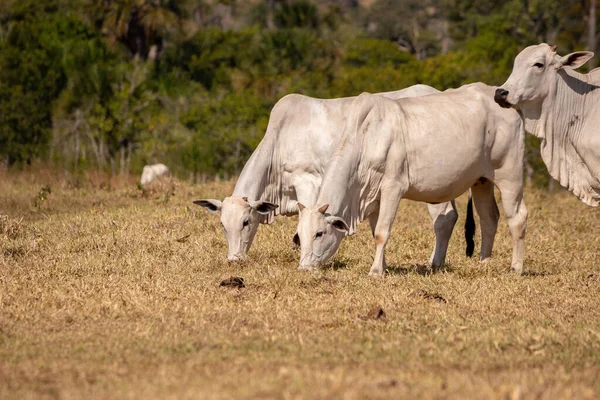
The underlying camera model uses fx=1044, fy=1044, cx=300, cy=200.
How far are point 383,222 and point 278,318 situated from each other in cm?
223

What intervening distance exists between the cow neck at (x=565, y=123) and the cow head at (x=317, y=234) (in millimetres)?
1988

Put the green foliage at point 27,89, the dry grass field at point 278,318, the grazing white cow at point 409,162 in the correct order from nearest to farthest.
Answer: the dry grass field at point 278,318 < the grazing white cow at point 409,162 < the green foliage at point 27,89

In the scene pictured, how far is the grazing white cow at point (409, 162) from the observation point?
830 cm

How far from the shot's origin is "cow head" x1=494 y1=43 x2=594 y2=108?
340 inches

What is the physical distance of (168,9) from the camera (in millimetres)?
33094

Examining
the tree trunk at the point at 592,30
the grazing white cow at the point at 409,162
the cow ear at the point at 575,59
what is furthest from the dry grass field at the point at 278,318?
the tree trunk at the point at 592,30

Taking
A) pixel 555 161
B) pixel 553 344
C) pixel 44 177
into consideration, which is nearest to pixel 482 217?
pixel 555 161

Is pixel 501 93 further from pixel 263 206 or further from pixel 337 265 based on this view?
pixel 263 206

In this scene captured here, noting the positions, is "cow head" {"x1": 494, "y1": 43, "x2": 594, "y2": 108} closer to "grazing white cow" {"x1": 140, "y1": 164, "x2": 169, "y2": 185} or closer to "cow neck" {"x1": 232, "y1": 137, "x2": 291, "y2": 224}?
"cow neck" {"x1": 232, "y1": 137, "x2": 291, "y2": 224}

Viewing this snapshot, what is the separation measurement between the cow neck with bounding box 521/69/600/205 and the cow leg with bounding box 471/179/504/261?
86 centimetres

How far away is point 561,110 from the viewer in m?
8.80

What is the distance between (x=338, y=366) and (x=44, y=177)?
12144 mm

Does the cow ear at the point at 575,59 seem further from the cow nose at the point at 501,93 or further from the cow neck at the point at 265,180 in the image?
the cow neck at the point at 265,180

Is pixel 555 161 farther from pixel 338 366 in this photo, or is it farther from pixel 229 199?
pixel 338 366
